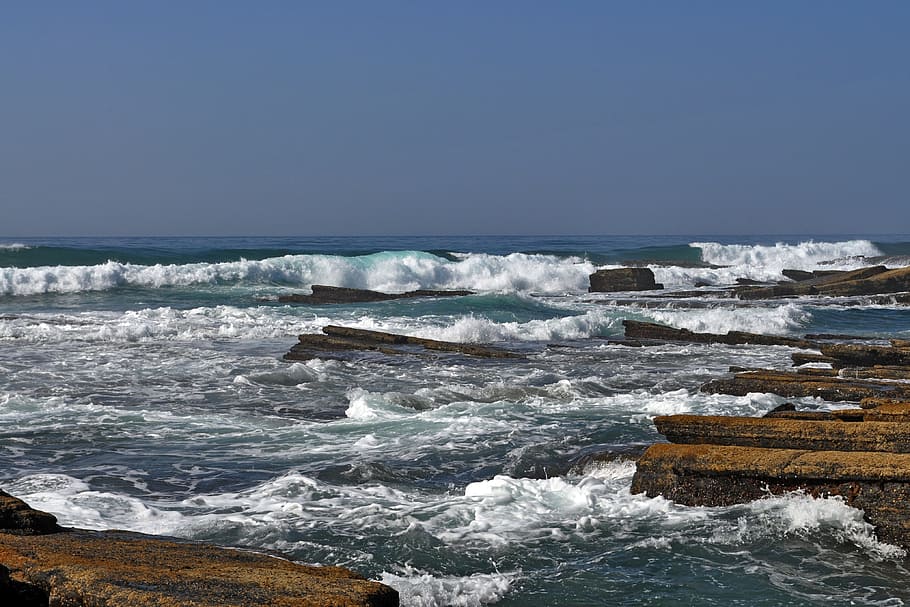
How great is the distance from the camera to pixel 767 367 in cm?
1488

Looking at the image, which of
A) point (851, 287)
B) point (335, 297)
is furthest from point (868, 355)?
point (851, 287)

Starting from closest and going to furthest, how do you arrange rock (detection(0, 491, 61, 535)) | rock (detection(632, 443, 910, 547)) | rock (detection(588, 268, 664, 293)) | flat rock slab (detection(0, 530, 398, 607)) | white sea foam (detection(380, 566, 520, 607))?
flat rock slab (detection(0, 530, 398, 607)), rock (detection(0, 491, 61, 535)), white sea foam (detection(380, 566, 520, 607)), rock (detection(632, 443, 910, 547)), rock (detection(588, 268, 664, 293))

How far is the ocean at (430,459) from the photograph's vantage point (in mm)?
5477

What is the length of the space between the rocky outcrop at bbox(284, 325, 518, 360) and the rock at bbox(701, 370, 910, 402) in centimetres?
525

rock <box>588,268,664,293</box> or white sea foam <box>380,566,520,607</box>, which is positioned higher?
rock <box>588,268,664,293</box>

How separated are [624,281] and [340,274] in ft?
45.7

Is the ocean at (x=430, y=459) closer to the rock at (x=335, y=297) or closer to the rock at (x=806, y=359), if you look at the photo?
the rock at (x=806, y=359)

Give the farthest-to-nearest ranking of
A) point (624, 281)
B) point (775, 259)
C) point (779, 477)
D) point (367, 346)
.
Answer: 1. point (775, 259)
2. point (624, 281)
3. point (367, 346)
4. point (779, 477)

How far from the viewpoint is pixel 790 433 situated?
21.5 ft

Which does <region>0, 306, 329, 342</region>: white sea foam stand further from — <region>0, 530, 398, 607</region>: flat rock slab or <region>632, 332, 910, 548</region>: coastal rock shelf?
<region>0, 530, 398, 607</region>: flat rock slab

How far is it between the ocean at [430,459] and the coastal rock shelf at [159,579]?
130 centimetres

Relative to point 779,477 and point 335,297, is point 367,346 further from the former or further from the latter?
point 335,297

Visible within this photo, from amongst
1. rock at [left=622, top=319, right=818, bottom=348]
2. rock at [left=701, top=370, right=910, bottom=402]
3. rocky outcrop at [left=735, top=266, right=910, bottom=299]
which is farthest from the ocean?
rocky outcrop at [left=735, top=266, right=910, bottom=299]

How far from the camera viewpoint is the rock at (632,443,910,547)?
573 centimetres
